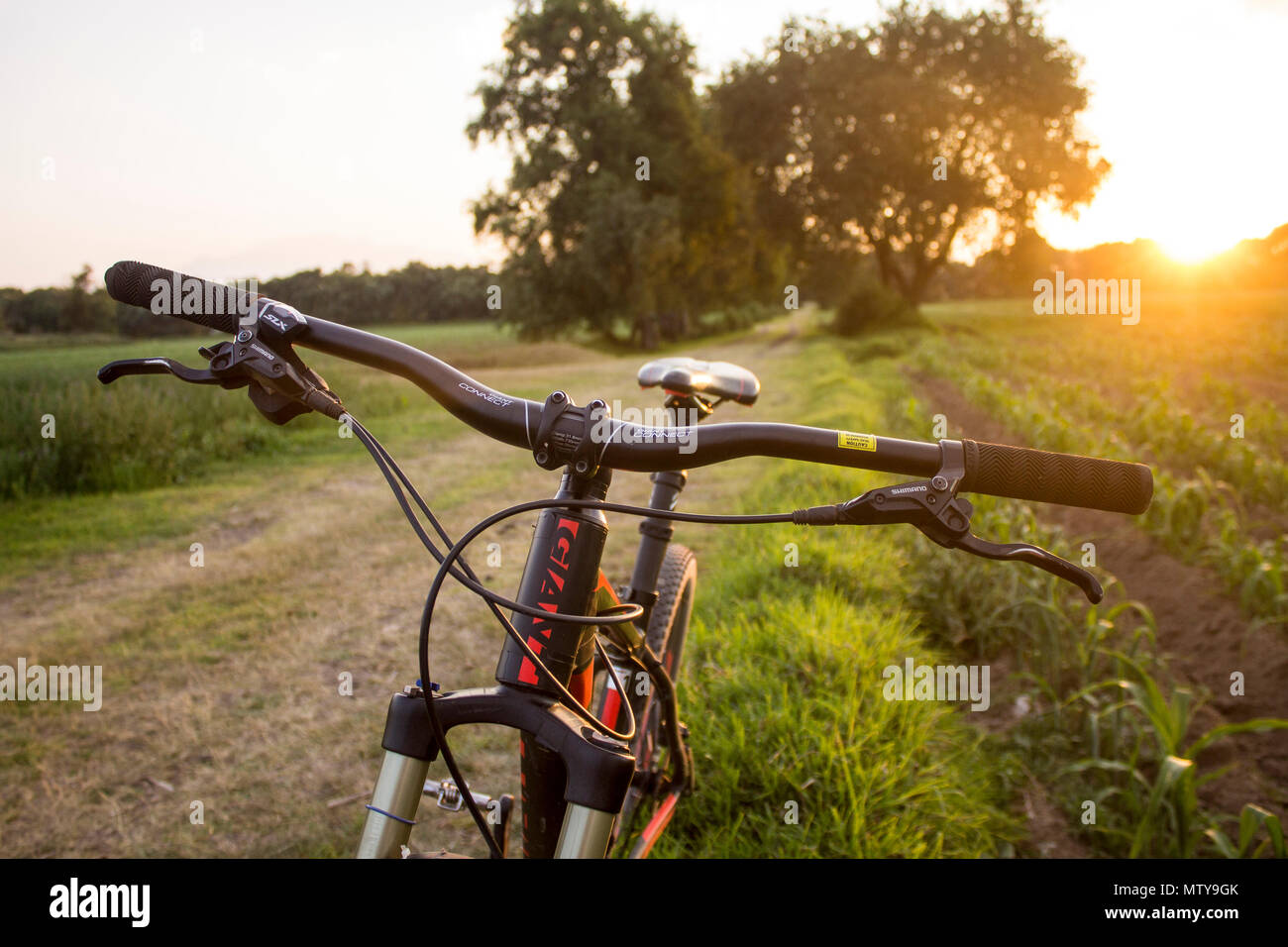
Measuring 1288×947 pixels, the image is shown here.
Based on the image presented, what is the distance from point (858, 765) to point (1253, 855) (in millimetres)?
1247

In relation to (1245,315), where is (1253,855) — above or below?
below

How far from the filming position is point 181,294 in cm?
124

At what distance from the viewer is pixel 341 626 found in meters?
4.34

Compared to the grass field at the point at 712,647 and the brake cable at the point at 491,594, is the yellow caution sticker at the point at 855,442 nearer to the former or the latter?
the brake cable at the point at 491,594

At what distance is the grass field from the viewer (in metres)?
2.72

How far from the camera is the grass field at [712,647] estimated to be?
2.72 meters

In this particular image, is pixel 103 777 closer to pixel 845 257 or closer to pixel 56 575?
pixel 56 575

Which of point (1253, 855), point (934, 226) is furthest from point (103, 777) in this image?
point (934, 226)

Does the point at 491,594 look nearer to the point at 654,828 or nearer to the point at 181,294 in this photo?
the point at 181,294
